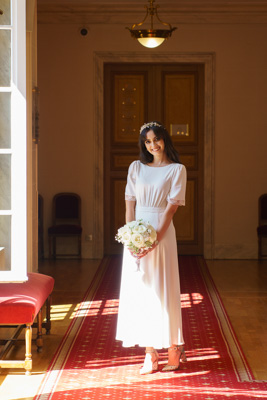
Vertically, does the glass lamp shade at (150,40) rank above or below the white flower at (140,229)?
above

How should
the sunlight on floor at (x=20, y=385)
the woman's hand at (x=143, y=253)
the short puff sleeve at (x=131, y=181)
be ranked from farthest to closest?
the short puff sleeve at (x=131, y=181) < the woman's hand at (x=143, y=253) < the sunlight on floor at (x=20, y=385)

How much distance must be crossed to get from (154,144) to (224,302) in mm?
3086

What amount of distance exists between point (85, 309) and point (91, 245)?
3715mm

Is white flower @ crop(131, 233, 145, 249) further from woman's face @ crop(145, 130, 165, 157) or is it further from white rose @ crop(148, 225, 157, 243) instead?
woman's face @ crop(145, 130, 165, 157)

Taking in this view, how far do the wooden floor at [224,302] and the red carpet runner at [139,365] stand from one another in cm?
9

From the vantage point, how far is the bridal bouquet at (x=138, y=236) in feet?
14.8

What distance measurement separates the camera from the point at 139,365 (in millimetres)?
4996

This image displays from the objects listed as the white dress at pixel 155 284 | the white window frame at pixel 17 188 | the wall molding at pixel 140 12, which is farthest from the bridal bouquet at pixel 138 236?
the wall molding at pixel 140 12

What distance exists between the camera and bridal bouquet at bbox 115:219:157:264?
4.51 meters

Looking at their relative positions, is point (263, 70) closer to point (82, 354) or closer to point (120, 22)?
point (120, 22)

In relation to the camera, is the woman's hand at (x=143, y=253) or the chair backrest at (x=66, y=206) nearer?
the woman's hand at (x=143, y=253)

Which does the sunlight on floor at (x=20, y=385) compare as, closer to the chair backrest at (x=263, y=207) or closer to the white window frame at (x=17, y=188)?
the white window frame at (x=17, y=188)

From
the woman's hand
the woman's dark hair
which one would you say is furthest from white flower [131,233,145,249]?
the woman's dark hair

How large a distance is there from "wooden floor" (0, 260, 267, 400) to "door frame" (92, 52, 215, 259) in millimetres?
529
